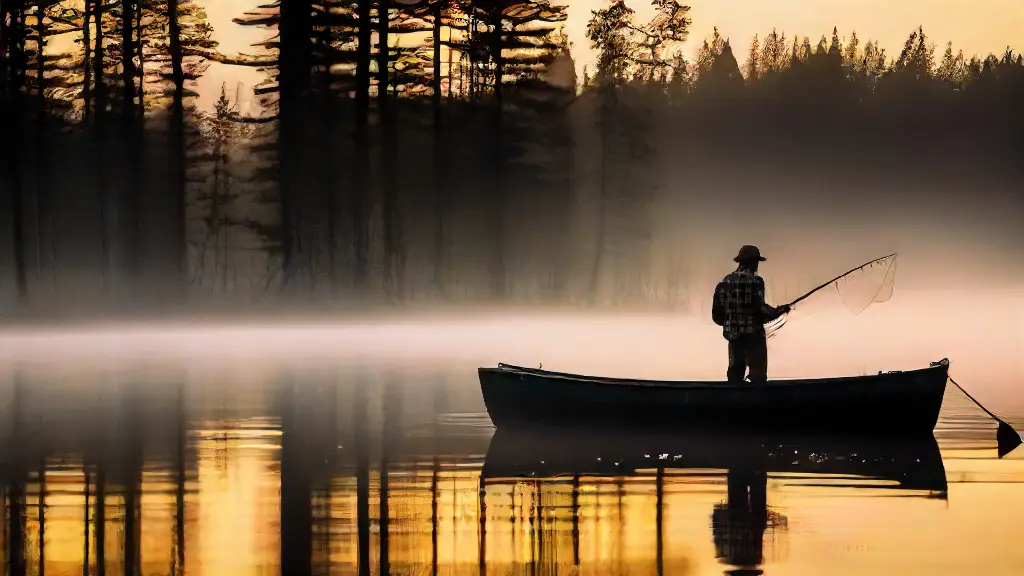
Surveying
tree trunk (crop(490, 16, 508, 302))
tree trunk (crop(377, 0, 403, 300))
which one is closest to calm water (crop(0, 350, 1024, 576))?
tree trunk (crop(377, 0, 403, 300))

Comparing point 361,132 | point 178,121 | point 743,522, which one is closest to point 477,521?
point 743,522

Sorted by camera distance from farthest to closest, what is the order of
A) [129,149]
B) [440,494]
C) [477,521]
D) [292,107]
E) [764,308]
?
1. [129,149]
2. [292,107]
3. [764,308]
4. [440,494]
5. [477,521]

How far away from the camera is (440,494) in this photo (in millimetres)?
13625

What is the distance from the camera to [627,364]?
1272 inches

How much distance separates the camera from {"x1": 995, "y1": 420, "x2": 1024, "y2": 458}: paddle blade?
55.7 feet

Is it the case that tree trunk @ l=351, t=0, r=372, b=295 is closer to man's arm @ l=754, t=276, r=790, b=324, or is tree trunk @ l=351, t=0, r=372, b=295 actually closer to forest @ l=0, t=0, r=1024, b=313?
forest @ l=0, t=0, r=1024, b=313

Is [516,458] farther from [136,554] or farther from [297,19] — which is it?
[297,19]

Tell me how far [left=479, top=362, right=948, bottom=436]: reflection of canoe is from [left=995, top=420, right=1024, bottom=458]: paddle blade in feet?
2.83

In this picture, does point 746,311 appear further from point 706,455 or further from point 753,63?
point 753,63

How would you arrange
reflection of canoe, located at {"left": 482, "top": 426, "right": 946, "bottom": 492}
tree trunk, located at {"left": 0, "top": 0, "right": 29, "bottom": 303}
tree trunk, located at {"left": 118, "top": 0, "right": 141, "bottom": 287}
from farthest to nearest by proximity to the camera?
tree trunk, located at {"left": 118, "top": 0, "right": 141, "bottom": 287} < tree trunk, located at {"left": 0, "top": 0, "right": 29, "bottom": 303} < reflection of canoe, located at {"left": 482, "top": 426, "right": 946, "bottom": 492}

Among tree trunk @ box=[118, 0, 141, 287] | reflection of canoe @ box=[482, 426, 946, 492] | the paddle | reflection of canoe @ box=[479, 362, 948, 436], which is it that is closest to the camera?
reflection of canoe @ box=[482, 426, 946, 492]

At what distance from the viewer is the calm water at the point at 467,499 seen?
10.4 metres

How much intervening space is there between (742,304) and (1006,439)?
364cm

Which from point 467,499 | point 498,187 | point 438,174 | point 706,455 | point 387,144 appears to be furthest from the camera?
point 498,187
